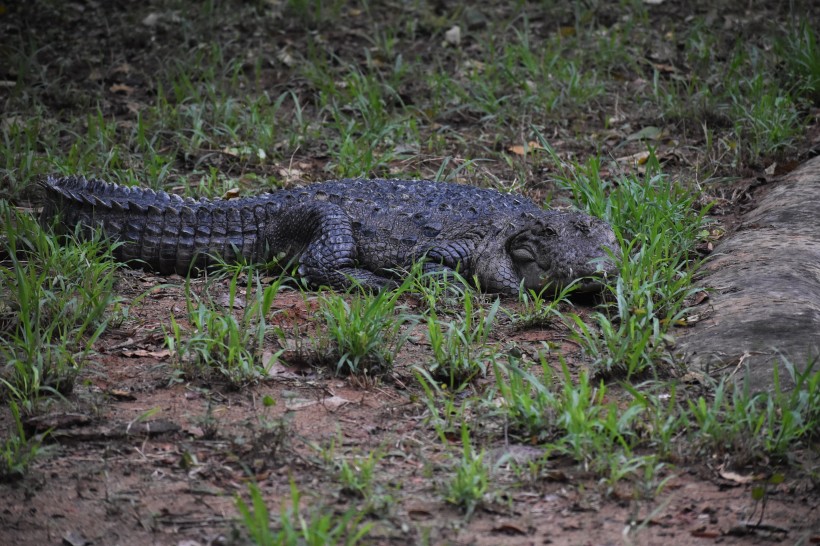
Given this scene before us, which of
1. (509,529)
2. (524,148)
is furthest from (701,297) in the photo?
(524,148)

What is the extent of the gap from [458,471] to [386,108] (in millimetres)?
5199

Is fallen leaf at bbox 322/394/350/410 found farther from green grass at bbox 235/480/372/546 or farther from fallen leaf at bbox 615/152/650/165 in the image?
fallen leaf at bbox 615/152/650/165

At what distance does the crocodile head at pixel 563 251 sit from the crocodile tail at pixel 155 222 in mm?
1633

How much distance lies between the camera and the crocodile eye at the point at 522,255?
5.05 m

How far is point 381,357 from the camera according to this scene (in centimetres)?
399

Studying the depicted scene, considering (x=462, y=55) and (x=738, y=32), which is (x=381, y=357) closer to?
(x=462, y=55)

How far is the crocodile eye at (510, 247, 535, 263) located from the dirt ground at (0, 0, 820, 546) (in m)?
0.94

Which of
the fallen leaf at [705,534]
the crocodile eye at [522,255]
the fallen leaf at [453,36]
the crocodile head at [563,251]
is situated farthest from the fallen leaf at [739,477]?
the fallen leaf at [453,36]

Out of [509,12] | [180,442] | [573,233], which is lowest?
[180,442]

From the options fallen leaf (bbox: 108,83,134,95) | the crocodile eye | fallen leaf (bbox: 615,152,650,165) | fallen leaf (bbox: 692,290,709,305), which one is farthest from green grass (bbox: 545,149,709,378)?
fallen leaf (bbox: 108,83,134,95)

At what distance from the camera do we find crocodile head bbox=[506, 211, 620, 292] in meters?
4.80

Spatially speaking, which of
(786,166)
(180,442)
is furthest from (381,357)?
(786,166)

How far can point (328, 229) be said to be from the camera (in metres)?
5.29

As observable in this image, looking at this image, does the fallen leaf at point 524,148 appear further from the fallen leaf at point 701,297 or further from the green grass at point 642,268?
the fallen leaf at point 701,297
